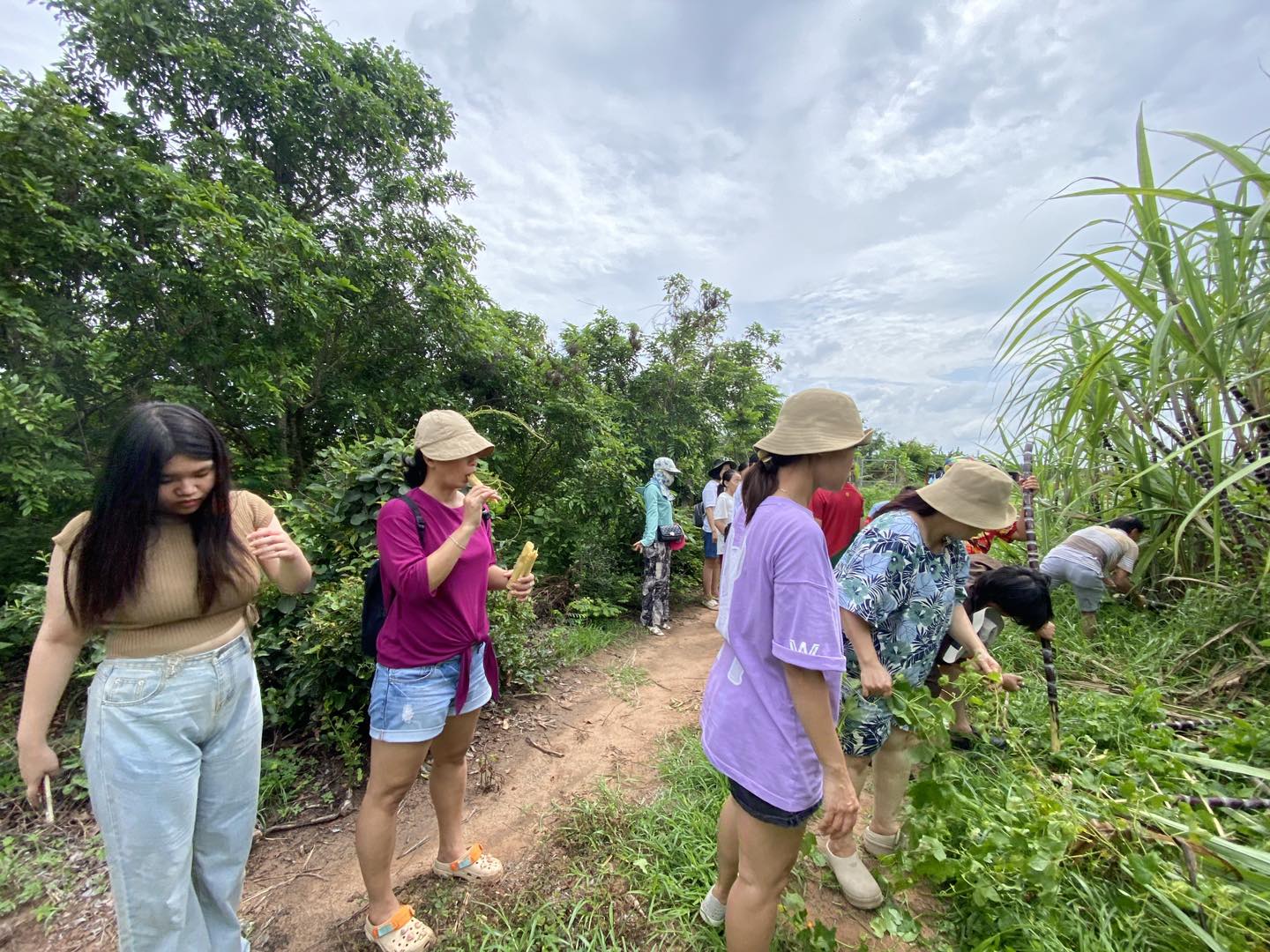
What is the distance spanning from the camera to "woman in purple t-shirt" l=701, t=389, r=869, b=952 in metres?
1.27

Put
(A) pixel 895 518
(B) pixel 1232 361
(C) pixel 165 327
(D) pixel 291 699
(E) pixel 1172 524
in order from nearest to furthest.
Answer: (A) pixel 895 518 → (B) pixel 1232 361 → (D) pixel 291 699 → (E) pixel 1172 524 → (C) pixel 165 327

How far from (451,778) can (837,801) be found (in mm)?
1417

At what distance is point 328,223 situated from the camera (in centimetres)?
619

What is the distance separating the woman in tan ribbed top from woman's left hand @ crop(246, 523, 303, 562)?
0.04 meters

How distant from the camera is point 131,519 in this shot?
131 centimetres

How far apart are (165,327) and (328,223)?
243 centimetres

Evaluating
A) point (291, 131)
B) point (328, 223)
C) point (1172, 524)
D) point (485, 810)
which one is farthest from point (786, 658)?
point (291, 131)

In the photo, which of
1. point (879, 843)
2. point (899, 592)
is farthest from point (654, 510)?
point (899, 592)

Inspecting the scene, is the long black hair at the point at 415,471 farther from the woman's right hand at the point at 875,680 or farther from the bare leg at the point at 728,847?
the woman's right hand at the point at 875,680

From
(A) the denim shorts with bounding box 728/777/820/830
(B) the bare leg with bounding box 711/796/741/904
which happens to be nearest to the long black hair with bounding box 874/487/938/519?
(A) the denim shorts with bounding box 728/777/820/830

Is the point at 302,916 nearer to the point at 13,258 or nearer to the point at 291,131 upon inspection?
the point at 13,258

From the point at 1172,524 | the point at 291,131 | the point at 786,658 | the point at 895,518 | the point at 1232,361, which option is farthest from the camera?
the point at 291,131

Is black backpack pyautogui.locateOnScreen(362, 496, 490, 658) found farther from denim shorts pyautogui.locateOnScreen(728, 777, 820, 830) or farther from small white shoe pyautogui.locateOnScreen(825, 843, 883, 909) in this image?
small white shoe pyautogui.locateOnScreen(825, 843, 883, 909)

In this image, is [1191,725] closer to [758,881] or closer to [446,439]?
A: [758,881]
